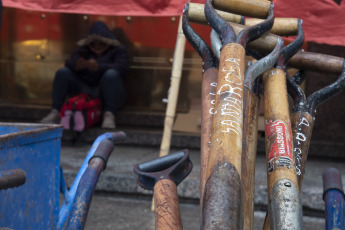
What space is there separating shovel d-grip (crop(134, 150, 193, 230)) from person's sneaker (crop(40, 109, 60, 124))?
3996 mm

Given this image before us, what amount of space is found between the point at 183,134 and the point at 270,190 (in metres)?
4.12

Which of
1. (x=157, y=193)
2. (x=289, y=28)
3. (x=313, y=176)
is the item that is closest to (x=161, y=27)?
(x=313, y=176)

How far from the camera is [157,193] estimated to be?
1.34m

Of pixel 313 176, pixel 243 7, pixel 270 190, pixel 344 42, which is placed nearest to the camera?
pixel 270 190

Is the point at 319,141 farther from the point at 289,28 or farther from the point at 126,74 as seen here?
the point at 289,28

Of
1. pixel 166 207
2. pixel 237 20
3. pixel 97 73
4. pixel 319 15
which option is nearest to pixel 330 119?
pixel 319 15

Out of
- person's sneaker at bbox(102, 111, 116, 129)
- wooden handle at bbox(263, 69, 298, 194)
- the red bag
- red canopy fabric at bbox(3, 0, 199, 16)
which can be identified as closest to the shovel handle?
wooden handle at bbox(263, 69, 298, 194)

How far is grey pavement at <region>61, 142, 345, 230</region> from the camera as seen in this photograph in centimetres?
374

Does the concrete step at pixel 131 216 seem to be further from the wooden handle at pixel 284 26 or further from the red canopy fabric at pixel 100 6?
the wooden handle at pixel 284 26

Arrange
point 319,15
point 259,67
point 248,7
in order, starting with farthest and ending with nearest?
point 319,15 → point 248,7 → point 259,67

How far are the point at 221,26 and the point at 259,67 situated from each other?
0.15 metres

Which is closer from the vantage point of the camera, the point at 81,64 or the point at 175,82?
the point at 175,82

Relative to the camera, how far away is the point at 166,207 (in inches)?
50.4

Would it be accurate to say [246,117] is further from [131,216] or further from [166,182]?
[131,216]
